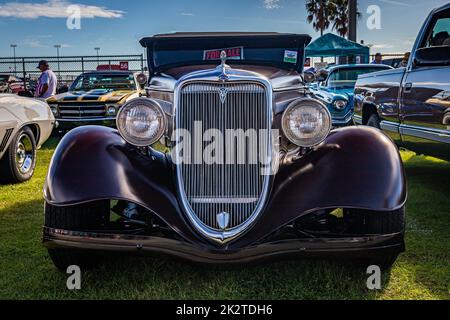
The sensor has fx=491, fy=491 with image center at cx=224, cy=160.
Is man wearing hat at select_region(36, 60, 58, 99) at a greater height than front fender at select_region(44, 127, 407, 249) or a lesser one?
greater

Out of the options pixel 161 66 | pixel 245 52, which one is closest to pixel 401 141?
pixel 245 52

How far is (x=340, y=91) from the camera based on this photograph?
37.4 ft

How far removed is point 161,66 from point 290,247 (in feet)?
8.35

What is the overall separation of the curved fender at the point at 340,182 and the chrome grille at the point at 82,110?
8.23 m

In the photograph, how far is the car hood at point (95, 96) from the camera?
35.2 feet

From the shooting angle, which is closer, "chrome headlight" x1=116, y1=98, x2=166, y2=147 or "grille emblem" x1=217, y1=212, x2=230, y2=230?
"grille emblem" x1=217, y1=212, x2=230, y2=230

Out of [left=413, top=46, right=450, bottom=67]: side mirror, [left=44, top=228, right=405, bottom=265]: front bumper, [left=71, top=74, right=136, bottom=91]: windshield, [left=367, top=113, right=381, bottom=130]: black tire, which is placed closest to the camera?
[left=44, top=228, right=405, bottom=265]: front bumper

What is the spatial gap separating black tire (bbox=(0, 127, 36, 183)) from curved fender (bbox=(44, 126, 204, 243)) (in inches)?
133

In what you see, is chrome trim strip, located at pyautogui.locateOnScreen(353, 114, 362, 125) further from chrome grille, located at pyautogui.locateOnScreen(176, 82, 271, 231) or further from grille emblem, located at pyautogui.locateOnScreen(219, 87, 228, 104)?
grille emblem, located at pyautogui.locateOnScreen(219, 87, 228, 104)

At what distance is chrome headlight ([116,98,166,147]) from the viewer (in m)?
3.22

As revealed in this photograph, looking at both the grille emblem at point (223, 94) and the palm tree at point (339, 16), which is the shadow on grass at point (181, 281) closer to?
the grille emblem at point (223, 94)

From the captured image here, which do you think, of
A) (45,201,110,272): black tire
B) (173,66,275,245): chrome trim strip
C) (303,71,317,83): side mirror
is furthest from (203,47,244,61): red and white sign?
(45,201,110,272): black tire

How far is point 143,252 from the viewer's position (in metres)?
2.87

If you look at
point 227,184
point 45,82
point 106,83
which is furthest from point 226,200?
point 45,82
